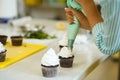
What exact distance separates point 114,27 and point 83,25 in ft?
0.94

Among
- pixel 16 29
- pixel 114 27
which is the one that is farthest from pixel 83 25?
pixel 16 29

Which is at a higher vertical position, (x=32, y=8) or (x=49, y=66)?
(x=32, y=8)

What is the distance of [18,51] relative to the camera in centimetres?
110

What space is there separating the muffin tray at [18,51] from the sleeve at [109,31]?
340 millimetres

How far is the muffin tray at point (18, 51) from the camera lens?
972mm

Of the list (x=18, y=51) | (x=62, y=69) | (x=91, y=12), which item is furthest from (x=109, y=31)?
(x=18, y=51)

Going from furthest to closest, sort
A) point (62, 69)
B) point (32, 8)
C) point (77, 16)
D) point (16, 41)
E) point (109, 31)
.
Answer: point (32, 8)
point (16, 41)
point (77, 16)
point (62, 69)
point (109, 31)

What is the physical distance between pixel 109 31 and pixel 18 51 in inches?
17.7

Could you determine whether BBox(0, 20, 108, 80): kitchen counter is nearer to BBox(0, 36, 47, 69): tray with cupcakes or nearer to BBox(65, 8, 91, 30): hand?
BBox(0, 36, 47, 69): tray with cupcakes

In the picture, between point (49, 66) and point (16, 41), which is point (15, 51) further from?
point (49, 66)

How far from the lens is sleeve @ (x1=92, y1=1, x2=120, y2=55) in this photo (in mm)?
814

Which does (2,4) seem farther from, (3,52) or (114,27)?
(114,27)

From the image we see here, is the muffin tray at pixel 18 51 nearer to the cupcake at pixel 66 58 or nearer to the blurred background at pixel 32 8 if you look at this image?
the cupcake at pixel 66 58

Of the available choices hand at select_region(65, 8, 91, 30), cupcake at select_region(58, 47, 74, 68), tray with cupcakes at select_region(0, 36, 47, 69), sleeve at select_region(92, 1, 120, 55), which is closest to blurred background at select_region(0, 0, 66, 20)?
tray with cupcakes at select_region(0, 36, 47, 69)
